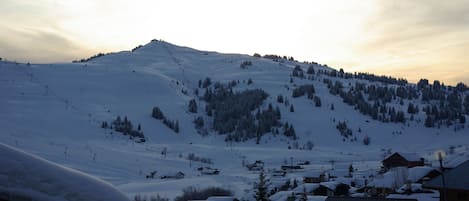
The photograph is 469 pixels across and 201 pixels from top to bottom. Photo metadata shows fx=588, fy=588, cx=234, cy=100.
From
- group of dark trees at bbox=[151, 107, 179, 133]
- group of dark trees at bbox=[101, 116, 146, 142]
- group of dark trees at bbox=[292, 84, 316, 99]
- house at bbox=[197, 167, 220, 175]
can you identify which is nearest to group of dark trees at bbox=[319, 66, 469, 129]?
group of dark trees at bbox=[292, 84, 316, 99]

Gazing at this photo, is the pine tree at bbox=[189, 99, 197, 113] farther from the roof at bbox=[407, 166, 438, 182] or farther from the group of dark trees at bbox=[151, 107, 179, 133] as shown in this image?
the roof at bbox=[407, 166, 438, 182]

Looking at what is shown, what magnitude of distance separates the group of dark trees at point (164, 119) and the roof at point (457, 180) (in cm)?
11097

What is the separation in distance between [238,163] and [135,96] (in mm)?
66584

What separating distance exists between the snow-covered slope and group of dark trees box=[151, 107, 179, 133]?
12784 cm

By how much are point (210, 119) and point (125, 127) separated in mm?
39102

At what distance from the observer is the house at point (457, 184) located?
19766 mm

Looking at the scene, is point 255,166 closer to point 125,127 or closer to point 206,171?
point 206,171

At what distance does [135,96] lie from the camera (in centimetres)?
15175

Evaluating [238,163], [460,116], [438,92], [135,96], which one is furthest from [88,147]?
[438,92]

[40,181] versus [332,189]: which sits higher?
[40,181]

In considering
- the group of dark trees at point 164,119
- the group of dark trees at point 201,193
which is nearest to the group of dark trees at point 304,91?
the group of dark trees at point 164,119

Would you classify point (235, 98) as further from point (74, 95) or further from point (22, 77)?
point (22, 77)

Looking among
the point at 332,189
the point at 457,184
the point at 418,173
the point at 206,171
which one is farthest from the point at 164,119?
the point at 457,184

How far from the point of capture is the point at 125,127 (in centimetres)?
11362
